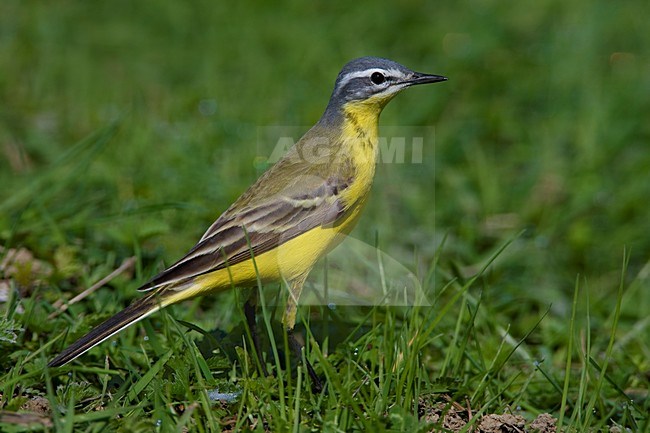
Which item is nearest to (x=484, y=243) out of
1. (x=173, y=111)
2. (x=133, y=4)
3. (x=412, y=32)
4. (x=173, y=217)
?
(x=173, y=217)

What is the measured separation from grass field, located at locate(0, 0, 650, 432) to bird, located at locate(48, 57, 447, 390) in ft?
0.63

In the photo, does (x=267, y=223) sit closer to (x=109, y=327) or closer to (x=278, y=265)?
(x=278, y=265)

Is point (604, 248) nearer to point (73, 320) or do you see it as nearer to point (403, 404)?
point (403, 404)

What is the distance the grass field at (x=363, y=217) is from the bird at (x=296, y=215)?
19cm

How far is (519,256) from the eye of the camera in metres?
7.24

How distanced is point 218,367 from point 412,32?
7.07 m

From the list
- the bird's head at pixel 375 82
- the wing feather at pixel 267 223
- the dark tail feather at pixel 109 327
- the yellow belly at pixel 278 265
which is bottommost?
the dark tail feather at pixel 109 327

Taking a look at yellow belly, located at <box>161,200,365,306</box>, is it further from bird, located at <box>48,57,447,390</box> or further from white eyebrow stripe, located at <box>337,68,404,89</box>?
white eyebrow stripe, located at <box>337,68,404,89</box>

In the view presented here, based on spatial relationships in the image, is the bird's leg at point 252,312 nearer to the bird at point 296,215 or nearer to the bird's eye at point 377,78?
the bird at point 296,215

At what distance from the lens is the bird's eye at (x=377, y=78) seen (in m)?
5.58

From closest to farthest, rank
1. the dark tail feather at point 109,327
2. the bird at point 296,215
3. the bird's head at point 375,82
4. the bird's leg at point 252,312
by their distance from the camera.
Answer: the dark tail feather at point 109,327, the bird at point 296,215, the bird's leg at point 252,312, the bird's head at point 375,82

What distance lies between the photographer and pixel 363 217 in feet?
24.5

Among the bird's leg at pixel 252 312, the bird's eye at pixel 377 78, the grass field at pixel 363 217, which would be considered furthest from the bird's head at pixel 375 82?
the bird's leg at pixel 252 312

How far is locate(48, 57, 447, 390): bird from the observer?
481cm
